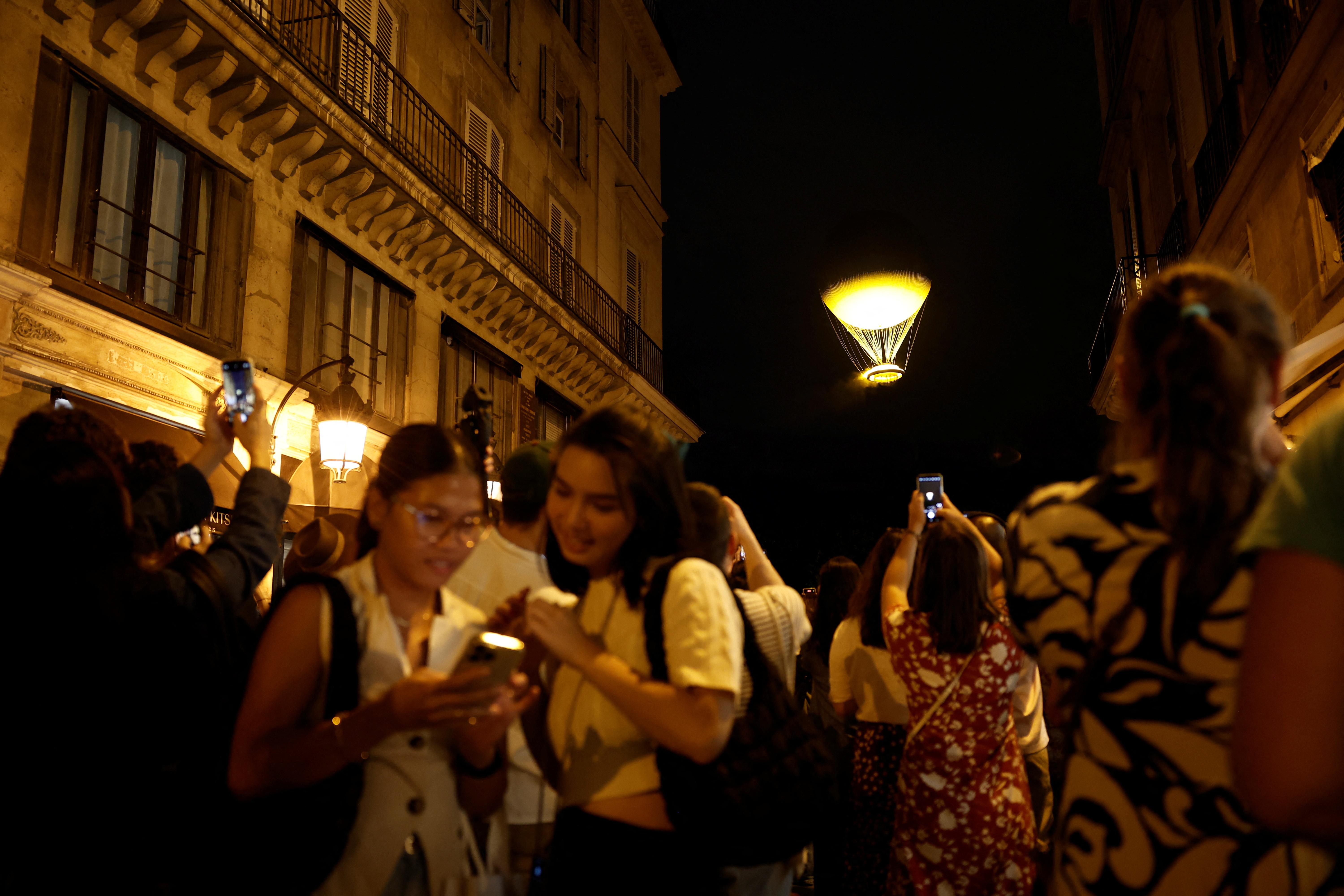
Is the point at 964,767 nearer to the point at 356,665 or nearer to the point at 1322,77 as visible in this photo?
the point at 356,665

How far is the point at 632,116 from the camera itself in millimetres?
22891

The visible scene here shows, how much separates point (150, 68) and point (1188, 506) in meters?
10.1

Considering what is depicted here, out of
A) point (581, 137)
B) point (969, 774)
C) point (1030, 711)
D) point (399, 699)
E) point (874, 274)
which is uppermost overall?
point (581, 137)

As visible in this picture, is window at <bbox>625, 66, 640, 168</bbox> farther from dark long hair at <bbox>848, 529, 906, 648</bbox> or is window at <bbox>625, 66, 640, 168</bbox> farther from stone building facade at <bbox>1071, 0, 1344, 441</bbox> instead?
dark long hair at <bbox>848, 529, 906, 648</bbox>

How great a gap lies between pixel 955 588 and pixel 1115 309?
1408cm

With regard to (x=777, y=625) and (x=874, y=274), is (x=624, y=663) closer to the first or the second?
(x=777, y=625)

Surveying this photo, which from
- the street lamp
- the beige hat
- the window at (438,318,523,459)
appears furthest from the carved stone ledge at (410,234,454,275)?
the beige hat

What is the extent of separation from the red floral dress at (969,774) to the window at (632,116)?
2043 cm

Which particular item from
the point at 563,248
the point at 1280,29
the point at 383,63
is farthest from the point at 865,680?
the point at 563,248

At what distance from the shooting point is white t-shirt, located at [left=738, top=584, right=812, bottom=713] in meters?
2.14

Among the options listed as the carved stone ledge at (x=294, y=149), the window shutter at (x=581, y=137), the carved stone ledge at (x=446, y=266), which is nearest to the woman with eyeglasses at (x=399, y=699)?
the carved stone ledge at (x=294, y=149)

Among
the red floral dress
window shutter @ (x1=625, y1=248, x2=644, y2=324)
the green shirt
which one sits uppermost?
window shutter @ (x1=625, y1=248, x2=644, y2=324)

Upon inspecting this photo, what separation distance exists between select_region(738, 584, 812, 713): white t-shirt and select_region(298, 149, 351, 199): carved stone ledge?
986cm

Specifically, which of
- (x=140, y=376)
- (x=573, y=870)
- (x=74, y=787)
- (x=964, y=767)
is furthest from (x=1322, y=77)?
(x=140, y=376)
